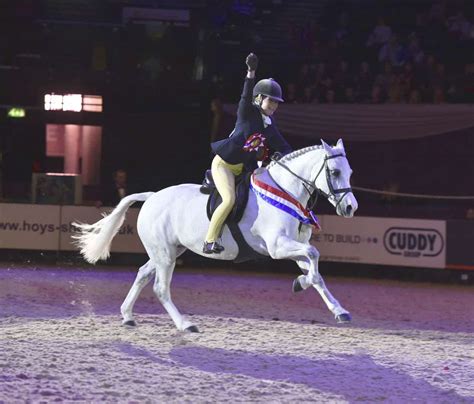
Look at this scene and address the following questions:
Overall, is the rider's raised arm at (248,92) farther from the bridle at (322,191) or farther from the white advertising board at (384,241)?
the white advertising board at (384,241)

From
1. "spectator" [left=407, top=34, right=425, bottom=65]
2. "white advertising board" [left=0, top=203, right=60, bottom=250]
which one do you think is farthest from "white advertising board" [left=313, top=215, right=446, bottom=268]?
"white advertising board" [left=0, top=203, right=60, bottom=250]

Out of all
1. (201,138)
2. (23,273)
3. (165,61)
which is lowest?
(23,273)

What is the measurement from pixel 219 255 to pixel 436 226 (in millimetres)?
7988

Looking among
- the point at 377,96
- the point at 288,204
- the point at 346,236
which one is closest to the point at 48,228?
the point at 346,236

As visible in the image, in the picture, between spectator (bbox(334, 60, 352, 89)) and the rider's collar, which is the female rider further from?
spectator (bbox(334, 60, 352, 89))

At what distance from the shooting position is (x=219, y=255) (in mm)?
10094

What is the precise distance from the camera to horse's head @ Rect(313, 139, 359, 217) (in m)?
9.10

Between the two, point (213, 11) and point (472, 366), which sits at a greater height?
point (213, 11)

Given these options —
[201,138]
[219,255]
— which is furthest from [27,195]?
[219,255]

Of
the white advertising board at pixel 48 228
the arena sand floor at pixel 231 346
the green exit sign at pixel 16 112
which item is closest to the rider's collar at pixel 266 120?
the arena sand floor at pixel 231 346

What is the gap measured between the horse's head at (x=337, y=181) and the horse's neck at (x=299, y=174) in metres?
0.14

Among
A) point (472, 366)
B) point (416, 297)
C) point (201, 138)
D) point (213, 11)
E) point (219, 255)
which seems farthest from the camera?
point (213, 11)

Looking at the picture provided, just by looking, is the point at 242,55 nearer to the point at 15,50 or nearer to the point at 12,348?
the point at 15,50

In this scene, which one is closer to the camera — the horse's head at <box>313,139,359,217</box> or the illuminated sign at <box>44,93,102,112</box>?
the horse's head at <box>313,139,359,217</box>
